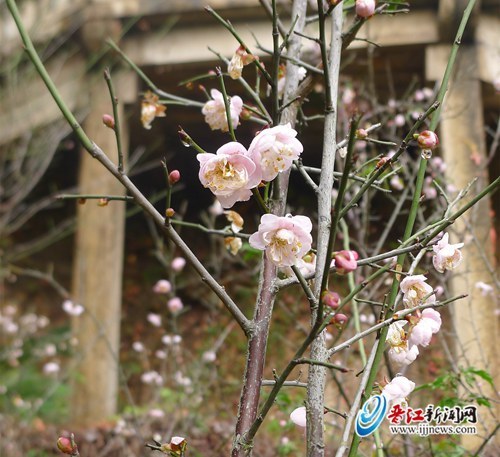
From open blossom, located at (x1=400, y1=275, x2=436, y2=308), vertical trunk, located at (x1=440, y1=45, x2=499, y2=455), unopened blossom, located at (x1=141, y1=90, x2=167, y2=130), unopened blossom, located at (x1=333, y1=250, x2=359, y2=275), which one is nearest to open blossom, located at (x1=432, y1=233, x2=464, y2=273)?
open blossom, located at (x1=400, y1=275, x2=436, y2=308)

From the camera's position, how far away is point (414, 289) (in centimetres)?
98

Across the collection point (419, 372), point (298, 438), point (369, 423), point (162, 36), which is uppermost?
point (162, 36)

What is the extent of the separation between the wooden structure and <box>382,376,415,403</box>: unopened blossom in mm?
2196

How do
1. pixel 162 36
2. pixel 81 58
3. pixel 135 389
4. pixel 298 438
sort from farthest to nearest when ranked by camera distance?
pixel 135 389 → pixel 81 58 → pixel 162 36 → pixel 298 438

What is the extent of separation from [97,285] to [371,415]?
11.1ft

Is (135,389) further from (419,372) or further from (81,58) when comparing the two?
(419,372)

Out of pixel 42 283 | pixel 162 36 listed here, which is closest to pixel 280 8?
pixel 162 36

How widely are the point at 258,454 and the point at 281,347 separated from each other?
1.79 metres

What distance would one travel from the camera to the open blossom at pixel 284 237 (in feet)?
2.81

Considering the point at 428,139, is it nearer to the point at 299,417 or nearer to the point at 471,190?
the point at 299,417

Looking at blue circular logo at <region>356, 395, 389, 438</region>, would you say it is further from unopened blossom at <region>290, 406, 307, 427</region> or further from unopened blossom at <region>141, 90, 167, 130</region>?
unopened blossom at <region>141, 90, 167, 130</region>

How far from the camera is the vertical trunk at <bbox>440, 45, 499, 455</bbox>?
2797 millimetres

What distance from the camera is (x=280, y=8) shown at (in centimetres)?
322
